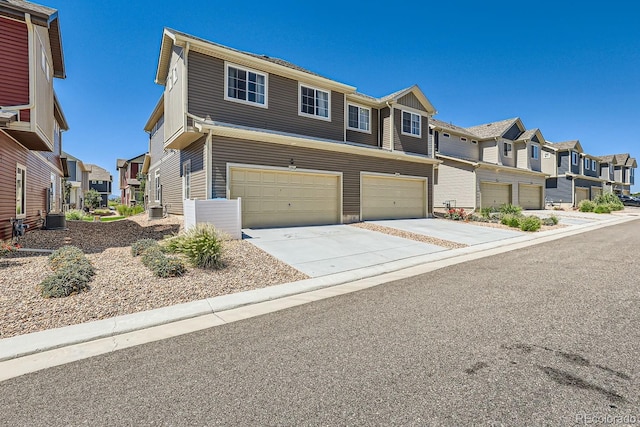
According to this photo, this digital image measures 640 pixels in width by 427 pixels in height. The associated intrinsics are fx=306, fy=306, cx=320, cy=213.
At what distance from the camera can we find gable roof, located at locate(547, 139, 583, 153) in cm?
3359

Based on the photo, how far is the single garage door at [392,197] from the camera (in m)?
15.3

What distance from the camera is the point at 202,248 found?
6.77 meters

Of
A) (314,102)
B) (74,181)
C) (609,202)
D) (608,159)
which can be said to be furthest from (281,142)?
(608,159)

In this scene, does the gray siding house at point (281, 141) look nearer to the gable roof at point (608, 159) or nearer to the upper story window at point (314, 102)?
the upper story window at point (314, 102)

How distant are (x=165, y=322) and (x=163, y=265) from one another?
2.08 meters

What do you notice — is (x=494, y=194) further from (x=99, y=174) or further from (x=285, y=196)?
(x=99, y=174)

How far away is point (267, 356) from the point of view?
334 cm

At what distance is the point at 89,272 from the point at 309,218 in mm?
Answer: 8480

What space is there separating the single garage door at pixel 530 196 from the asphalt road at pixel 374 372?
25487 mm

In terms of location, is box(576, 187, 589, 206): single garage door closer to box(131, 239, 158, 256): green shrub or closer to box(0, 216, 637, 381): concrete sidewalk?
box(0, 216, 637, 381): concrete sidewalk

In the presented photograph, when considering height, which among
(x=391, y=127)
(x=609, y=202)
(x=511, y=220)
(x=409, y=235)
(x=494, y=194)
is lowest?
(x=409, y=235)

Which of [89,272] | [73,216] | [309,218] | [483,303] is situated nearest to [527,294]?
[483,303]

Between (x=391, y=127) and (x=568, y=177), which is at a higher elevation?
(x=391, y=127)

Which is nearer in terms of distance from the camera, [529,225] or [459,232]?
[459,232]
